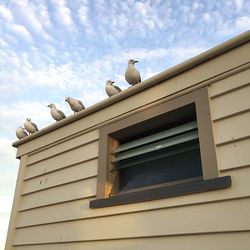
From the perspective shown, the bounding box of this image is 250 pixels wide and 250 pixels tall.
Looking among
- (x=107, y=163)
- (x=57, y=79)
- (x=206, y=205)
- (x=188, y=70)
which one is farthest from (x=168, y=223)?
(x=57, y=79)

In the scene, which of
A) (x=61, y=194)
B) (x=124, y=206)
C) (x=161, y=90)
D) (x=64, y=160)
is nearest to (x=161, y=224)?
(x=124, y=206)

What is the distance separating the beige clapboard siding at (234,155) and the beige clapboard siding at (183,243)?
0.37 meters

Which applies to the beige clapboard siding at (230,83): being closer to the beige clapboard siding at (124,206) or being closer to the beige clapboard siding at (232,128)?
the beige clapboard siding at (232,128)

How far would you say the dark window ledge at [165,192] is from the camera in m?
1.70

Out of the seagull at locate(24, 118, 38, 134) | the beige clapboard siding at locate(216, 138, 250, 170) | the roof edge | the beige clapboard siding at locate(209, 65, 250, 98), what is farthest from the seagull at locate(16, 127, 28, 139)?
the beige clapboard siding at locate(216, 138, 250, 170)

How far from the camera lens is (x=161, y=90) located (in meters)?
2.29

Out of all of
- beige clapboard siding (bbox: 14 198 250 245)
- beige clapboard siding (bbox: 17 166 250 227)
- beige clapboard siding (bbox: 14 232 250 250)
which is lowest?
beige clapboard siding (bbox: 14 232 250 250)

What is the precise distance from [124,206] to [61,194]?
0.79m

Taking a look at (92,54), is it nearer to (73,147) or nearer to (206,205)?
(73,147)

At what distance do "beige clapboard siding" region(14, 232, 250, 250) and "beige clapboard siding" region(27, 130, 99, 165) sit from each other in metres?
0.88

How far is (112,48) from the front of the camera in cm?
431

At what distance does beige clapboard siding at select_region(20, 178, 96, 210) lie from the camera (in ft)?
8.08

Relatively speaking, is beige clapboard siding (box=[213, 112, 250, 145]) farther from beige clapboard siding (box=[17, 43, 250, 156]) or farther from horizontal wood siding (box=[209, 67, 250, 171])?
beige clapboard siding (box=[17, 43, 250, 156])

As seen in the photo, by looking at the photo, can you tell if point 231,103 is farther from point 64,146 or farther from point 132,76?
point 64,146
